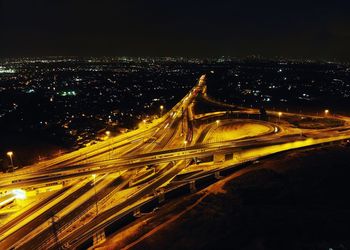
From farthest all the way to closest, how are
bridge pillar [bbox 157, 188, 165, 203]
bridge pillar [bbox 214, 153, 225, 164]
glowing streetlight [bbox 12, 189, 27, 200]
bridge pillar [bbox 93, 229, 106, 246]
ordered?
bridge pillar [bbox 214, 153, 225, 164], bridge pillar [bbox 157, 188, 165, 203], glowing streetlight [bbox 12, 189, 27, 200], bridge pillar [bbox 93, 229, 106, 246]

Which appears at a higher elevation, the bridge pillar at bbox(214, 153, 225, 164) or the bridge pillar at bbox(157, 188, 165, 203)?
the bridge pillar at bbox(214, 153, 225, 164)

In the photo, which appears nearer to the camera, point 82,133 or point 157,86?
point 82,133

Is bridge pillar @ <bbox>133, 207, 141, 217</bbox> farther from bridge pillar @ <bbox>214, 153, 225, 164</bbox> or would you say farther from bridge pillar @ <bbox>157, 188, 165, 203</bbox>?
bridge pillar @ <bbox>214, 153, 225, 164</bbox>

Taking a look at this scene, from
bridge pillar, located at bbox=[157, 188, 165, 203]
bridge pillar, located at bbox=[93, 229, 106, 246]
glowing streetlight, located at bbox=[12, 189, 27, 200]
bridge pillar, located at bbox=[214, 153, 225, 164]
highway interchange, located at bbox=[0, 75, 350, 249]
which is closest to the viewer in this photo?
bridge pillar, located at bbox=[93, 229, 106, 246]

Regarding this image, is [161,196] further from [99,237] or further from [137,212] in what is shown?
[99,237]

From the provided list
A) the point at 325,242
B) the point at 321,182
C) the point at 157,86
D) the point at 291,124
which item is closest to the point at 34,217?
the point at 325,242

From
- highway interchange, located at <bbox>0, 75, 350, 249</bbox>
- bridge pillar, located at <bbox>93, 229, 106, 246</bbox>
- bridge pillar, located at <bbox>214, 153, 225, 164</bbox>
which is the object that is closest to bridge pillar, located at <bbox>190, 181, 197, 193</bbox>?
highway interchange, located at <bbox>0, 75, 350, 249</bbox>

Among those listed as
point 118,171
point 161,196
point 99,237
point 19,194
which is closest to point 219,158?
point 161,196

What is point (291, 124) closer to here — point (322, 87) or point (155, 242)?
point (155, 242)
